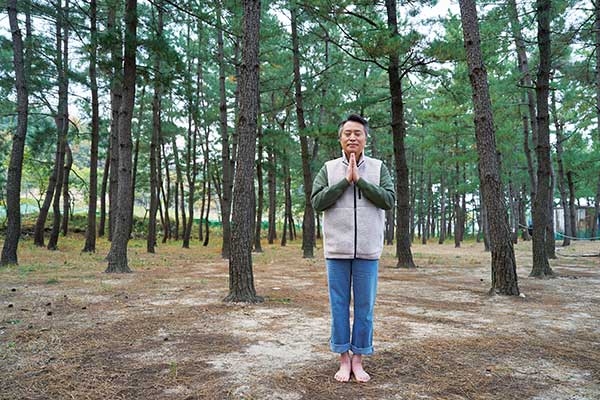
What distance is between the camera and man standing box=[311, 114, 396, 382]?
2680 millimetres

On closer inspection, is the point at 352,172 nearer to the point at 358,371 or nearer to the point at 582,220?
the point at 358,371

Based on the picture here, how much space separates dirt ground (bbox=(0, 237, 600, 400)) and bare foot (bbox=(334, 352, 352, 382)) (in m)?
0.06

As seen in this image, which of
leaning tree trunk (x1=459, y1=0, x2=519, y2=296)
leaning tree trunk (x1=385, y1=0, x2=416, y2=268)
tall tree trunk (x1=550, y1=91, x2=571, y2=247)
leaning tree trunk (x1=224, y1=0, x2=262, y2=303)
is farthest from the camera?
tall tree trunk (x1=550, y1=91, x2=571, y2=247)

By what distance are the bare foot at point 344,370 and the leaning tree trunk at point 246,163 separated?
9.58 ft

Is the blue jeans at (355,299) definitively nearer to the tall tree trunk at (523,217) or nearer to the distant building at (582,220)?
the tall tree trunk at (523,217)

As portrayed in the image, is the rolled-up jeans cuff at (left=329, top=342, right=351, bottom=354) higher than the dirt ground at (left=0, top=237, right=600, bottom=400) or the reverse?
higher

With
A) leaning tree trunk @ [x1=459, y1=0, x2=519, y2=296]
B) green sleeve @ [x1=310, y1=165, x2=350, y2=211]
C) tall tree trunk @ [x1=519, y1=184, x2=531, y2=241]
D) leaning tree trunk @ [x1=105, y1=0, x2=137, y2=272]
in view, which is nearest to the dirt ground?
leaning tree trunk @ [x1=459, y1=0, x2=519, y2=296]

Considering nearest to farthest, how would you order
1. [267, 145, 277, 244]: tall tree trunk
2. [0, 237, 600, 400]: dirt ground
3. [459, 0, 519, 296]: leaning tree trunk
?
1. [0, 237, 600, 400]: dirt ground
2. [459, 0, 519, 296]: leaning tree trunk
3. [267, 145, 277, 244]: tall tree trunk

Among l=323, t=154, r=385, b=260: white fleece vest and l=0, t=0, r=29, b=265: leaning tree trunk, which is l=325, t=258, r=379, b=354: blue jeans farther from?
l=0, t=0, r=29, b=265: leaning tree trunk

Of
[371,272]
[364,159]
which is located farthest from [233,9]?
[371,272]

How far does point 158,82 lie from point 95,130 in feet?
18.1

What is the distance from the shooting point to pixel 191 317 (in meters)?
4.59

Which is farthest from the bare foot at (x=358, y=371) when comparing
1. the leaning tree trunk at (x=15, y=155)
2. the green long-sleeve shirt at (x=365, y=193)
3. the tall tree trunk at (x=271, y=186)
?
the tall tree trunk at (x=271, y=186)

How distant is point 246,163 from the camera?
18.8 feet
